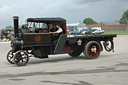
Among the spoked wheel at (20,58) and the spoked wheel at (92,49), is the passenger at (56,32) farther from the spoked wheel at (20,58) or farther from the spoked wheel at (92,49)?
the spoked wheel at (20,58)

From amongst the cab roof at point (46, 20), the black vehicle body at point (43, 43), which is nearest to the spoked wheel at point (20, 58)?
the black vehicle body at point (43, 43)

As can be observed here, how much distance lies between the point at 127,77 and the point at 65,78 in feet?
6.29

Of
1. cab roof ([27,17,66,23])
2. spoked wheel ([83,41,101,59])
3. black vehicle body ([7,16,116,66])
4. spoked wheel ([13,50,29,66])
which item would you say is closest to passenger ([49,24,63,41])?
black vehicle body ([7,16,116,66])

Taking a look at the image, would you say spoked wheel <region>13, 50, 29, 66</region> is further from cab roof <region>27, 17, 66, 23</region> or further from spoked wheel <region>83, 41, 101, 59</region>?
spoked wheel <region>83, 41, 101, 59</region>

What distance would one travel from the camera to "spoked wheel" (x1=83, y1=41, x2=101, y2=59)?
11695mm

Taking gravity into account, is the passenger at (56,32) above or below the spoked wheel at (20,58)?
above

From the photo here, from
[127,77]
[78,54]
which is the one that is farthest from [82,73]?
[78,54]

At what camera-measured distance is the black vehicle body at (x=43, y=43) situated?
33.3ft

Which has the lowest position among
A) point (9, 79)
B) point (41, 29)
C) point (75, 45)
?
point (9, 79)

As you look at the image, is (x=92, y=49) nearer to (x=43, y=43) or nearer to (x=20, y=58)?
(x=43, y=43)

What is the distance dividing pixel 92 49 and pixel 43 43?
2.71m

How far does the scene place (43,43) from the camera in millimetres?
10734

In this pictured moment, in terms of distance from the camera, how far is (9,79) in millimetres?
7410

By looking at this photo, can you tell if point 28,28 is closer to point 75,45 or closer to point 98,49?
point 75,45
